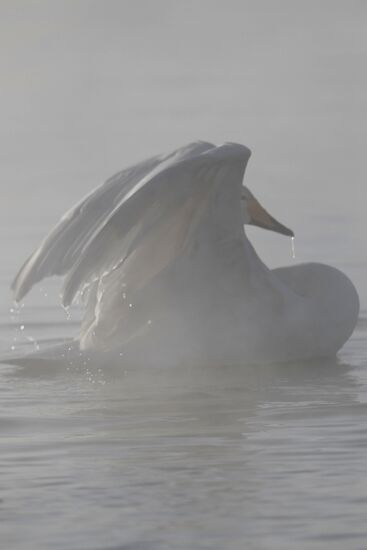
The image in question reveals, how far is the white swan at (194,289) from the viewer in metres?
8.59

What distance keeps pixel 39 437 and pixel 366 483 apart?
4.98 feet

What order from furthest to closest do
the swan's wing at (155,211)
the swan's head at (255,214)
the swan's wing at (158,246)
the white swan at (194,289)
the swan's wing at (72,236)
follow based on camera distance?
the swan's head at (255,214), the white swan at (194,289), the swan's wing at (72,236), the swan's wing at (158,246), the swan's wing at (155,211)

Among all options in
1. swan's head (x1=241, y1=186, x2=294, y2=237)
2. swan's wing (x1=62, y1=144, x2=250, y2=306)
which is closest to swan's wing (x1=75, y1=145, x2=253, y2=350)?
swan's wing (x1=62, y1=144, x2=250, y2=306)

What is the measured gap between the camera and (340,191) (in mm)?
15266

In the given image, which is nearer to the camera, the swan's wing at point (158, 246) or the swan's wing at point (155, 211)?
the swan's wing at point (155, 211)

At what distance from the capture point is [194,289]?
29.7 ft

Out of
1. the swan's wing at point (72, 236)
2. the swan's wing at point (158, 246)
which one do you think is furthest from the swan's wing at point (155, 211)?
the swan's wing at point (72, 236)

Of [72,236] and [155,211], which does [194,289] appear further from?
[72,236]

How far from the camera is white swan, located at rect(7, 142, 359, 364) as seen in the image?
859cm

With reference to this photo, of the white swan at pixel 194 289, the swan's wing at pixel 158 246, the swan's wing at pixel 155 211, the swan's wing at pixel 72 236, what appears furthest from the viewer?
the white swan at pixel 194 289

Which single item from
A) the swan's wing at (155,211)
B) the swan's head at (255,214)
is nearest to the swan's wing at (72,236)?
the swan's wing at (155,211)

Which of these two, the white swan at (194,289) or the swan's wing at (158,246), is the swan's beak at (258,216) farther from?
the swan's wing at (158,246)

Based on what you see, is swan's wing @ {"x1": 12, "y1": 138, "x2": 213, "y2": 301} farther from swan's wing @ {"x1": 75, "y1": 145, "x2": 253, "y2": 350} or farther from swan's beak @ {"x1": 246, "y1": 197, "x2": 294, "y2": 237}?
swan's beak @ {"x1": 246, "y1": 197, "x2": 294, "y2": 237}

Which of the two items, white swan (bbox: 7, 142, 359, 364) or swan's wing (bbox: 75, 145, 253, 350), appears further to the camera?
white swan (bbox: 7, 142, 359, 364)
